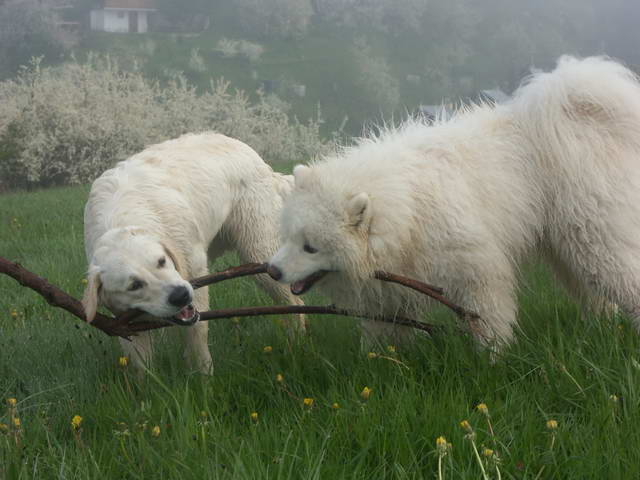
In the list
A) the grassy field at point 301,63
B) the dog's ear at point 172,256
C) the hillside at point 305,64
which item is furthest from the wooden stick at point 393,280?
the grassy field at point 301,63

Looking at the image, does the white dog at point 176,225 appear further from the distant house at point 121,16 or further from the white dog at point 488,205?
the distant house at point 121,16

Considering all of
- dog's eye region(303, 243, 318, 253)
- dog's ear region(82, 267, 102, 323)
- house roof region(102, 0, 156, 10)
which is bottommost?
house roof region(102, 0, 156, 10)

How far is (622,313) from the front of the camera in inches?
153

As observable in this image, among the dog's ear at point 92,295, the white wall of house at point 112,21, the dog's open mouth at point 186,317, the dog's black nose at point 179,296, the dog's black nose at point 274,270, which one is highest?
the dog's black nose at point 274,270

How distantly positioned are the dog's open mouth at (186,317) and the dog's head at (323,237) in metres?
0.59

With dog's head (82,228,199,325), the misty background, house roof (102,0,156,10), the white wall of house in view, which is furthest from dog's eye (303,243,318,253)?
house roof (102,0,156,10)

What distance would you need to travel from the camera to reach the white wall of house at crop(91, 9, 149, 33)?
6272 centimetres

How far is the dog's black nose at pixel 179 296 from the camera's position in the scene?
12.6ft

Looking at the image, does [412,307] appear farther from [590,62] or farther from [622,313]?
[590,62]

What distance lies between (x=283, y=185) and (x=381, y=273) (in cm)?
232

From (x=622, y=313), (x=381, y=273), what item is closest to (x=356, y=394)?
(x=381, y=273)

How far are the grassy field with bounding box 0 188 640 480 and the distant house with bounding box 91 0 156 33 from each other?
63679 mm

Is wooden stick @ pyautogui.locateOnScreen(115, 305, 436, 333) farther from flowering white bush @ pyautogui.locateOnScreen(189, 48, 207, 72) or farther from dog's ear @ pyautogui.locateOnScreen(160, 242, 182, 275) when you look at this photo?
flowering white bush @ pyautogui.locateOnScreen(189, 48, 207, 72)

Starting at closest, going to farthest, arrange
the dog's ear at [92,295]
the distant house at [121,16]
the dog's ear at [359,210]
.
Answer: the dog's ear at [92,295] < the dog's ear at [359,210] < the distant house at [121,16]
